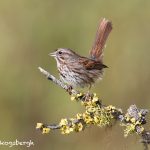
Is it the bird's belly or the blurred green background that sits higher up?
the blurred green background

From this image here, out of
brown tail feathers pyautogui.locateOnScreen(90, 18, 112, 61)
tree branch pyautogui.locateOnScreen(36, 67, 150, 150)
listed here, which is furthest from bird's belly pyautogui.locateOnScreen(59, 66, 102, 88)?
tree branch pyautogui.locateOnScreen(36, 67, 150, 150)

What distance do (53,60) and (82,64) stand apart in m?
1.54

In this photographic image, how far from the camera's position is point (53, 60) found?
813 cm

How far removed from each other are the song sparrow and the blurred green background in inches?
37.0

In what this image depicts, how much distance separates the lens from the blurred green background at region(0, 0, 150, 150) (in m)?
7.61

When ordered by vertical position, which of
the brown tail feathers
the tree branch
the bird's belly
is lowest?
the tree branch

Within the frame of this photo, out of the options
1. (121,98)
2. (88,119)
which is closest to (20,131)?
(121,98)

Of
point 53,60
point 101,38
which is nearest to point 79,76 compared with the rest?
point 101,38

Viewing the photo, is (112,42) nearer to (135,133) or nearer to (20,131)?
(20,131)

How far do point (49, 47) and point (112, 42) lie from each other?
82cm

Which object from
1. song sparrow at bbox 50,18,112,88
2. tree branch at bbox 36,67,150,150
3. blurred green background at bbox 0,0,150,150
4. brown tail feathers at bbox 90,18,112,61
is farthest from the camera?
blurred green background at bbox 0,0,150,150

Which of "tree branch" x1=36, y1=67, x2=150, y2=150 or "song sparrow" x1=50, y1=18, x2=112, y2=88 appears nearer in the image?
"tree branch" x1=36, y1=67, x2=150, y2=150

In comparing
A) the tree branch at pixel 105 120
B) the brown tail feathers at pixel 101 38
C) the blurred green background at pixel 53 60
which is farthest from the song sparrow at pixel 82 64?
the tree branch at pixel 105 120

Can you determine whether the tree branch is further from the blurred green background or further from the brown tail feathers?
the blurred green background
